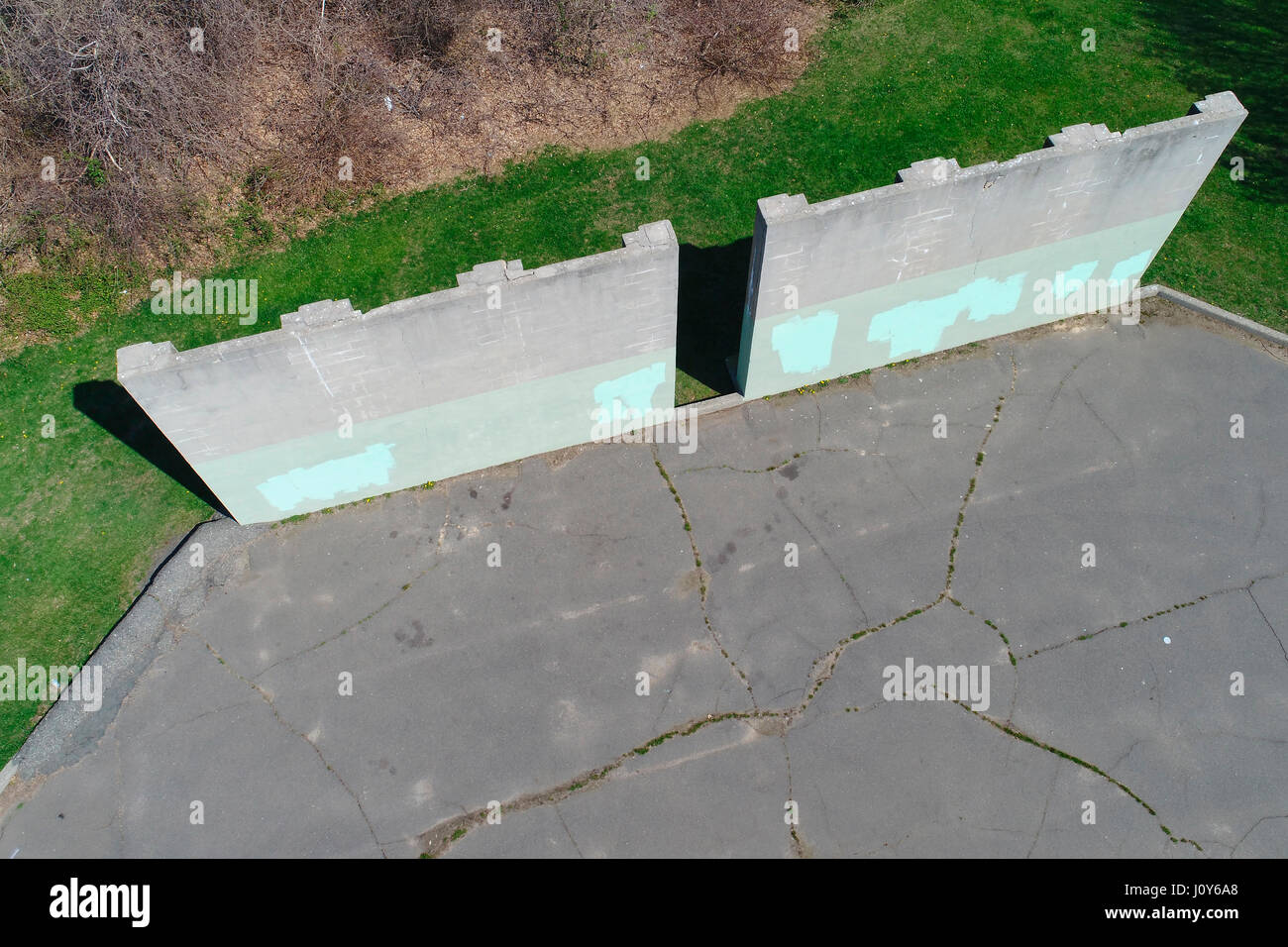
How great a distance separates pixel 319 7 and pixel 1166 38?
48.4 feet

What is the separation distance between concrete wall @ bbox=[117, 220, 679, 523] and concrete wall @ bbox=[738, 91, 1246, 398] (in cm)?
156

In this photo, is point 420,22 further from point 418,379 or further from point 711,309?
point 418,379

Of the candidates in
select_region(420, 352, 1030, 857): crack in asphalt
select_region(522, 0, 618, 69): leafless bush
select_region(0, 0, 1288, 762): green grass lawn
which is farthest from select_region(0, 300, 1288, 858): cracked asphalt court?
select_region(522, 0, 618, 69): leafless bush

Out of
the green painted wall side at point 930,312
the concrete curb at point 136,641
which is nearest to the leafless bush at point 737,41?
the green painted wall side at point 930,312

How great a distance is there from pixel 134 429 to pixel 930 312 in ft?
35.7

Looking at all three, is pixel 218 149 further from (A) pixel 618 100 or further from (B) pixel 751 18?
(B) pixel 751 18

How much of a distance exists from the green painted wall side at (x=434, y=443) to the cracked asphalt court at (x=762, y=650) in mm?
341

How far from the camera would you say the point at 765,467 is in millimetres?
11555

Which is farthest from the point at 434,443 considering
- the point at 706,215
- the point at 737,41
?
the point at 737,41

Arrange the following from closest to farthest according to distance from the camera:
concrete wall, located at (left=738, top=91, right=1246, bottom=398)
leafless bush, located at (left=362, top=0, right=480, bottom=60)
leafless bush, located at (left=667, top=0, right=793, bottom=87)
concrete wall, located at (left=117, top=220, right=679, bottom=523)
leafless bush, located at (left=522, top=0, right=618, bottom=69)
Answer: concrete wall, located at (left=117, top=220, right=679, bottom=523) → concrete wall, located at (left=738, top=91, right=1246, bottom=398) → leafless bush, located at (left=362, top=0, right=480, bottom=60) → leafless bush, located at (left=667, top=0, right=793, bottom=87) → leafless bush, located at (left=522, top=0, right=618, bottom=69)

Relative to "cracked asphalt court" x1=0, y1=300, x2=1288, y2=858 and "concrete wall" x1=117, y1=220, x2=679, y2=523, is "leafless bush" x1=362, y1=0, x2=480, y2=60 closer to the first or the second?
"concrete wall" x1=117, y1=220, x2=679, y2=523

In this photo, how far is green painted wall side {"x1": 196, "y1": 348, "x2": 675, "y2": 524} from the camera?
34.0ft

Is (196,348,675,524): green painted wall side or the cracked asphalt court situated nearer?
the cracked asphalt court
